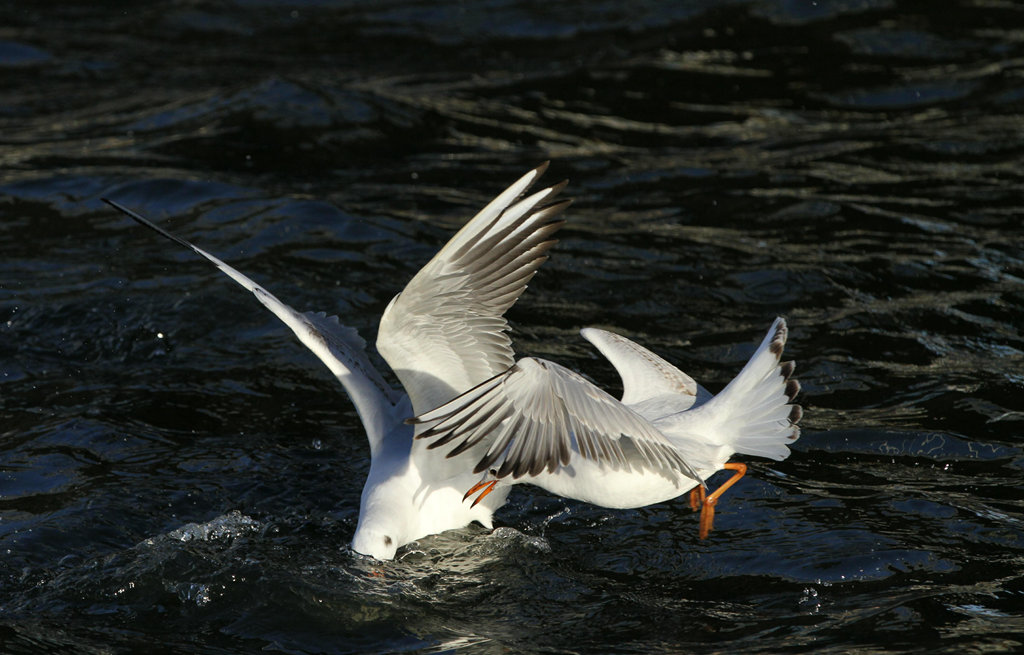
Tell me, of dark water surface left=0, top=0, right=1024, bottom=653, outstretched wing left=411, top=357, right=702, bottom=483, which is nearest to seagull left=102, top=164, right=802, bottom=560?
outstretched wing left=411, top=357, right=702, bottom=483

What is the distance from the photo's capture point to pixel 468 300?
5305mm

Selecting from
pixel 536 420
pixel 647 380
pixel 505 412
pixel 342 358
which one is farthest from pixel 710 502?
pixel 342 358

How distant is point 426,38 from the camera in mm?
13578

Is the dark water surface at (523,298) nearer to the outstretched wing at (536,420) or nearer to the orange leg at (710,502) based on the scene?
the orange leg at (710,502)

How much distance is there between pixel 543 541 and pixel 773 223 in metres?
4.11


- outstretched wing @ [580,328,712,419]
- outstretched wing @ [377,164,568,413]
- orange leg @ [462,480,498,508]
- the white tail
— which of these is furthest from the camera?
outstretched wing @ [580,328,712,419]

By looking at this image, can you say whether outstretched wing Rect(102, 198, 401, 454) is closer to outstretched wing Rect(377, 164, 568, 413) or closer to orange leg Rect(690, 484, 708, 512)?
outstretched wing Rect(377, 164, 568, 413)

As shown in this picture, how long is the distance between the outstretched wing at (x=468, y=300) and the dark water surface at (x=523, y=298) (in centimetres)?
85

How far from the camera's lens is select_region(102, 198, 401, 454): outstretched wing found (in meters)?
5.55

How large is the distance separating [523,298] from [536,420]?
3.58 m

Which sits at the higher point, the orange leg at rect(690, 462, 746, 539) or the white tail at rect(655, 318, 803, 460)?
the white tail at rect(655, 318, 803, 460)

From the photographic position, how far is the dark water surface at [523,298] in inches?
203

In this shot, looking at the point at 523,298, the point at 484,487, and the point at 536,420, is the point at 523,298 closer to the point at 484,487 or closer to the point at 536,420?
the point at 484,487

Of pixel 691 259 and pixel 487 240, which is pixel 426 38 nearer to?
pixel 691 259
